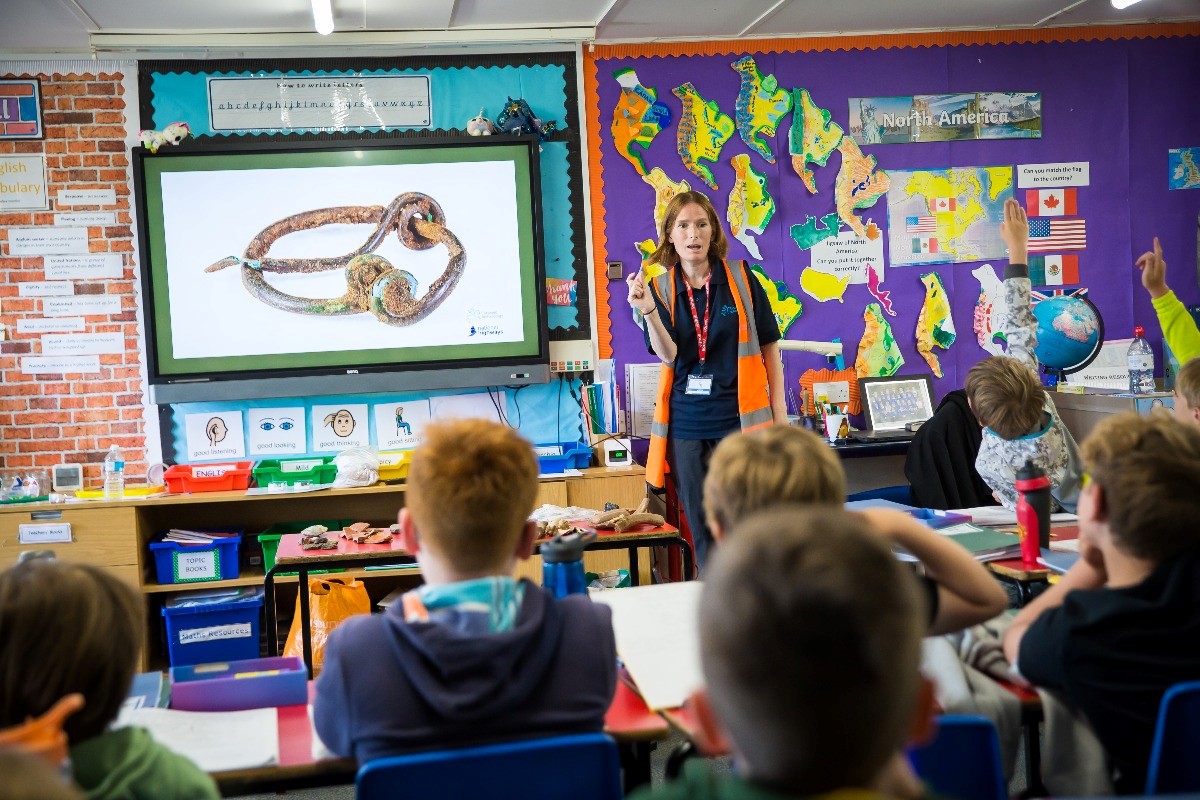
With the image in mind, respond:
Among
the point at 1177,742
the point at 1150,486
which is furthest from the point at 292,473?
the point at 1177,742

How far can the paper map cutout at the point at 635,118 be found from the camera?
5055mm

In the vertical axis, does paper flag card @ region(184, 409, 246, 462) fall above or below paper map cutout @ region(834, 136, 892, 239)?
below

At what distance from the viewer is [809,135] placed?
16.9 feet

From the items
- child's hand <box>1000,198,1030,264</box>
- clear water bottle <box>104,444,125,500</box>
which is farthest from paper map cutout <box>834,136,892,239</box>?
clear water bottle <box>104,444,125,500</box>

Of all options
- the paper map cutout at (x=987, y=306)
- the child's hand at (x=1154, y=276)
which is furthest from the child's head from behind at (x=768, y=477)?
the paper map cutout at (x=987, y=306)

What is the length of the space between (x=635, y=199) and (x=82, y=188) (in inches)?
99.2

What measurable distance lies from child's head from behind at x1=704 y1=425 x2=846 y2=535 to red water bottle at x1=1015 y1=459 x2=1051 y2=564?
0.86 m

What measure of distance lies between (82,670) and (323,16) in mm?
3579

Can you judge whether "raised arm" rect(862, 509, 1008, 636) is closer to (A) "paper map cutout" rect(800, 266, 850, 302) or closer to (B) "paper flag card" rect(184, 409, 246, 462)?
(A) "paper map cutout" rect(800, 266, 850, 302)

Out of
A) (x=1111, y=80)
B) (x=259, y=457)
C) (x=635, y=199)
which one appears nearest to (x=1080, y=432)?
(x=1111, y=80)

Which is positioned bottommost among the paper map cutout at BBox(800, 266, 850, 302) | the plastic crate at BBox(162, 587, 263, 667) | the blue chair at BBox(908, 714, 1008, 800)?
the plastic crate at BBox(162, 587, 263, 667)

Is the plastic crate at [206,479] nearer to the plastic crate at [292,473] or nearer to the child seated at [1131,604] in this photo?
the plastic crate at [292,473]

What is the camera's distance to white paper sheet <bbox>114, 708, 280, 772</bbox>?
157 centimetres

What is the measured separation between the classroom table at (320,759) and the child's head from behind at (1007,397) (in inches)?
60.8
